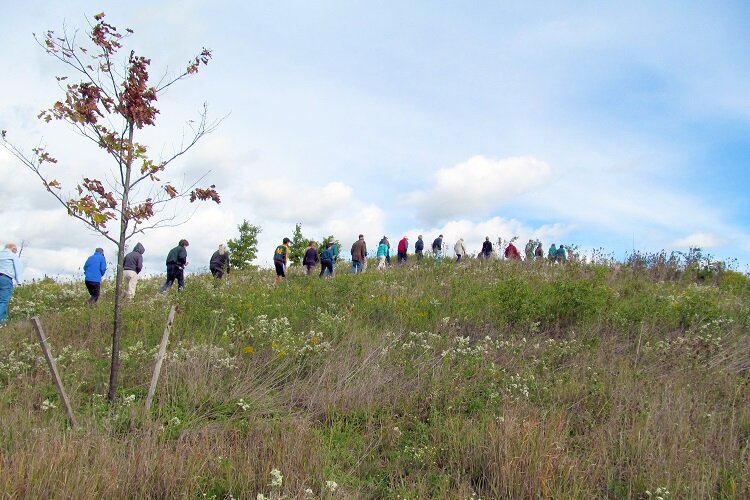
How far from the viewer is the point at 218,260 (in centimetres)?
1602

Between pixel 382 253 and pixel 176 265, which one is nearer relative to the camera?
pixel 176 265

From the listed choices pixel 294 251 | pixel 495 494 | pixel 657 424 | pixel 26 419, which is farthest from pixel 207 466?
pixel 294 251

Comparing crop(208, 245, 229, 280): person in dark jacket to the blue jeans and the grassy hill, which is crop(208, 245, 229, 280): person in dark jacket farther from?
the blue jeans

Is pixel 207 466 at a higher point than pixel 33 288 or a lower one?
lower

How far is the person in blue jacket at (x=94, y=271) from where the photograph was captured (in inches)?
496

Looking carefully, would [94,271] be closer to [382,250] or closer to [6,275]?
[6,275]

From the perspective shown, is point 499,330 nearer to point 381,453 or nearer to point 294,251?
point 381,453

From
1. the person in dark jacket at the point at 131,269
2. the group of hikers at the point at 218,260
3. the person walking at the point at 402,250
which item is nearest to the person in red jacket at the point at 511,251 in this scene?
the group of hikers at the point at 218,260

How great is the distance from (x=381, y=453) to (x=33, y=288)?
48.3ft

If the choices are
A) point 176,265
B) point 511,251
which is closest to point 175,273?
point 176,265

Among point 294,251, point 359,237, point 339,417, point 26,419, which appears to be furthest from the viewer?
point 294,251

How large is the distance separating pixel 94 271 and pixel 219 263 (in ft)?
12.7

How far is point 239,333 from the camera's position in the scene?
27.3ft

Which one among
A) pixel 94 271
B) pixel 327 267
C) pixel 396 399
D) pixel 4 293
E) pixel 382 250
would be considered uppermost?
pixel 382 250
